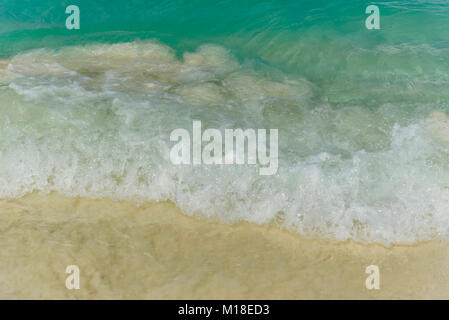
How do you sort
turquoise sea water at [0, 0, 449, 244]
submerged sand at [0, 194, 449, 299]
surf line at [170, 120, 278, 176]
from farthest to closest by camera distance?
1. surf line at [170, 120, 278, 176]
2. turquoise sea water at [0, 0, 449, 244]
3. submerged sand at [0, 194, 449, 299]

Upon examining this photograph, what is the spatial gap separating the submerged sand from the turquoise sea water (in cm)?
24

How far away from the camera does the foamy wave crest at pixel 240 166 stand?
4.60m

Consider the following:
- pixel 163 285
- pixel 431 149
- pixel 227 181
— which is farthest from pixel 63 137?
pixel 431 149

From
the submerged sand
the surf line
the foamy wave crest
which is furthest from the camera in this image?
the surf line

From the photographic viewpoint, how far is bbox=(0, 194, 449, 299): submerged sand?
371 centimetres

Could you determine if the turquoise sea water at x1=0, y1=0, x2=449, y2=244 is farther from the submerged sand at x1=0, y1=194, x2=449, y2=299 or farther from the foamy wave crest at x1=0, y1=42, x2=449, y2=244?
the submerged sand at x1=0, y1=194, x2=449, y2=299

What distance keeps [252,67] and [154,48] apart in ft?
7.80

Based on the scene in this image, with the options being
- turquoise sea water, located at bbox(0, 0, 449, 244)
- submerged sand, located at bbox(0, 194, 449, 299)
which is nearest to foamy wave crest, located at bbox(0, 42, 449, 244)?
turquoise sea water, located at bbox(0, 0, 449, 244)

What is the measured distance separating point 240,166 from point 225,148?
407 millimetres

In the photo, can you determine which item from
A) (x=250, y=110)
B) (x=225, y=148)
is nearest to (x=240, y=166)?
(x=225, y=148)

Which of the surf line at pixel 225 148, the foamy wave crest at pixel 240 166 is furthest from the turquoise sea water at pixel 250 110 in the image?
the surf line at pixel 225 148

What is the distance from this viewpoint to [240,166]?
5.04 meters

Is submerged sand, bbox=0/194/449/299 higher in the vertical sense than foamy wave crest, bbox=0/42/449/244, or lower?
lower

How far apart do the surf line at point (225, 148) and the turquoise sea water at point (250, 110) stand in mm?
122
